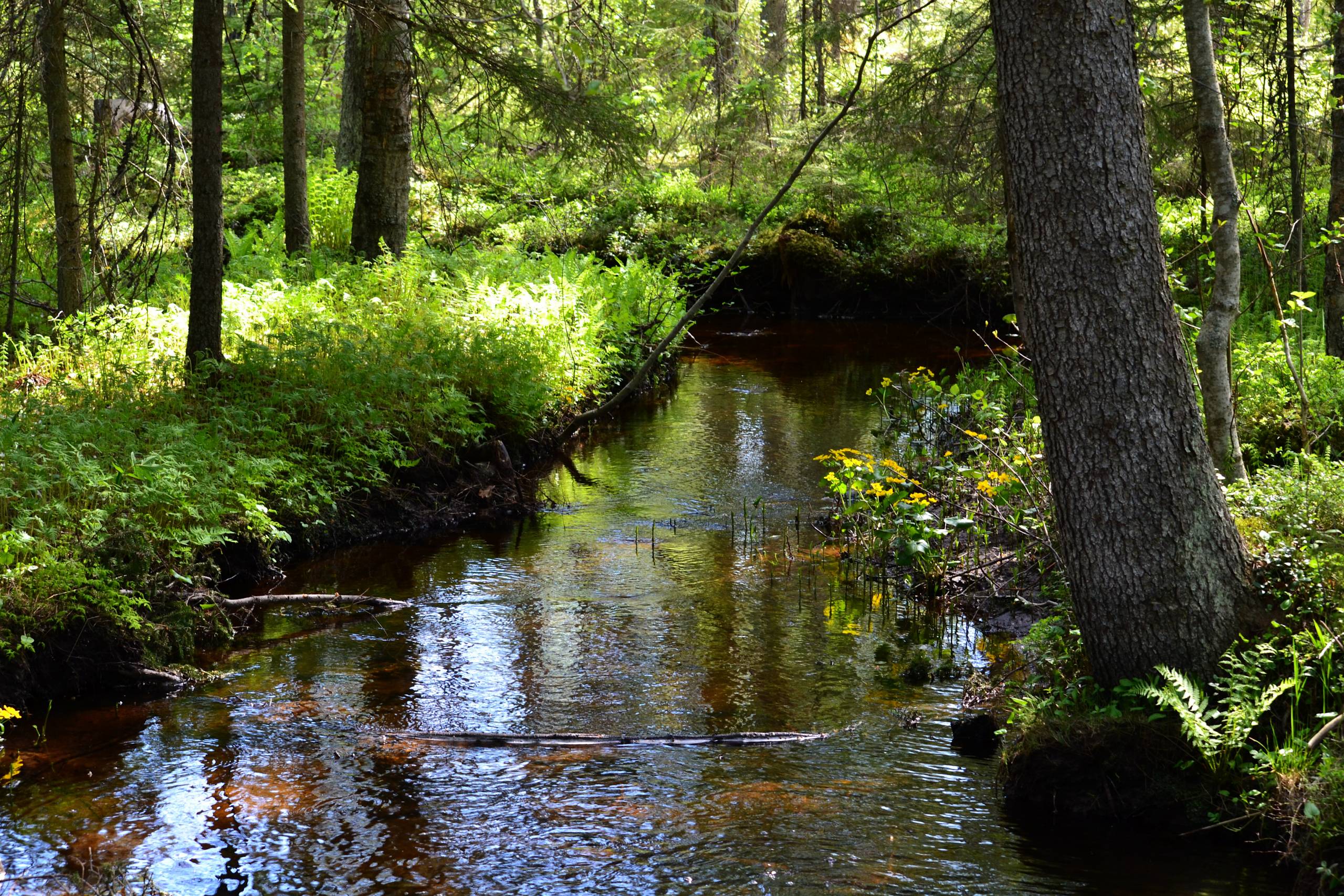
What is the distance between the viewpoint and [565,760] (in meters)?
4.91

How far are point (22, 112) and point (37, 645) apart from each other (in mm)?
5049

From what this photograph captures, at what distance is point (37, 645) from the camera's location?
5367 mm

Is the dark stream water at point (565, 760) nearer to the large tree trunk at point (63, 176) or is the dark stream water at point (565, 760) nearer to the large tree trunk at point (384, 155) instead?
the large tree trunk at point (63, 176)

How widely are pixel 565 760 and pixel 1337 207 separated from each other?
7.93 meters

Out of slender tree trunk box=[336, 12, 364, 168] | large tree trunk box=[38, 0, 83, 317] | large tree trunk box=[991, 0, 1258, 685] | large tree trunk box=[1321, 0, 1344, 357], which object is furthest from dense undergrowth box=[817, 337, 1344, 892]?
slender tree trunk box=[336, 12, 364, 168]

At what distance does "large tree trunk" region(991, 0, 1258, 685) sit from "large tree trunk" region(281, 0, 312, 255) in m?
11.1

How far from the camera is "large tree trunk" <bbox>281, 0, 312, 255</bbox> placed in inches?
521

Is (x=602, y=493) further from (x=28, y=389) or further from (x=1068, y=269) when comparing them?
(x=1068, y=269)

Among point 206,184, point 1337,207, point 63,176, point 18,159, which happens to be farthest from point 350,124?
point 1337,207

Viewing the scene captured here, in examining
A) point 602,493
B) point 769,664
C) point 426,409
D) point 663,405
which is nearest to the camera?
point 769,664

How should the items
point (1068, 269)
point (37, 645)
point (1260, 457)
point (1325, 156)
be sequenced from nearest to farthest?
1. point (1068, 269)
2. point (37, 645)
3. point (1260, 457)
4. point (1325, 156)

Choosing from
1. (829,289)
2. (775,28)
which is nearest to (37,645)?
(829,289)

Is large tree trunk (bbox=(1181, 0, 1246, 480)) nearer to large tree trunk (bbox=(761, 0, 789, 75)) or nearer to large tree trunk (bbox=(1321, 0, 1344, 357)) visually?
large tree trunk (bbox=(1321, 0, 1344, 357))

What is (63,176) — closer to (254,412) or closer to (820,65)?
(254,412)
